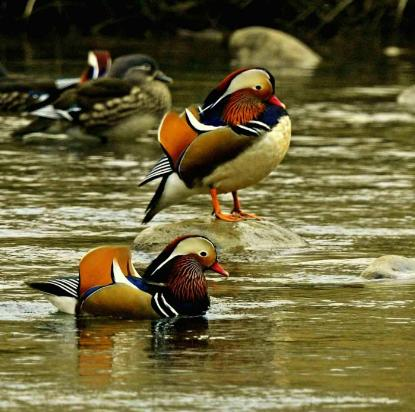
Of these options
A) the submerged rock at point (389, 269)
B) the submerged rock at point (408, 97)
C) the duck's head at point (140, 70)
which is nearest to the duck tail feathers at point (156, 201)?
the submerged rock at point (389, 269)

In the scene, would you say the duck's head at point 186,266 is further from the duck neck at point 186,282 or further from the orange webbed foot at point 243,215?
the orange webbed foot at point 243,215

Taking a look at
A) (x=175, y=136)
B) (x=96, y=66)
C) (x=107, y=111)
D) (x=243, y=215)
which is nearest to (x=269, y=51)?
(x=96, y=66)

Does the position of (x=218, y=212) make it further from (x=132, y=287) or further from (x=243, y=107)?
(x=132, y=287)

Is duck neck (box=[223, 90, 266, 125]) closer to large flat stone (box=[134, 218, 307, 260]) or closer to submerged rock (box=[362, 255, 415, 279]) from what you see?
large flat stone (box=[134, 218, 307, 260])

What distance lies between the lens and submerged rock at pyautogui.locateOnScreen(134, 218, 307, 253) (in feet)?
32.7

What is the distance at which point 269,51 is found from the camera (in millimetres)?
23812

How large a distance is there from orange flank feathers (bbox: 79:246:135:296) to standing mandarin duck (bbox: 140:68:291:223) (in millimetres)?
2183

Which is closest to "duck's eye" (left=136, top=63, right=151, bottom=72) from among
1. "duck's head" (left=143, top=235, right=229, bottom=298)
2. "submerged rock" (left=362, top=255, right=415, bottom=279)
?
"submerged rock" (left=362, top=255, right=415, bottom=279)

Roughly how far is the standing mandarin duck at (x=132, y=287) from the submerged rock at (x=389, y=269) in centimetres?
133

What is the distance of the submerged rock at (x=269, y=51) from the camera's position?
925 inches

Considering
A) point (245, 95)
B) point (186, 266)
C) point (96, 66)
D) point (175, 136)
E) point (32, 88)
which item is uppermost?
point (245, 95)

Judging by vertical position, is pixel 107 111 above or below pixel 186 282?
below

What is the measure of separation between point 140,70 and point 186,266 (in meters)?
8.47

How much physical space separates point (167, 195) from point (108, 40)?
16356 mm
